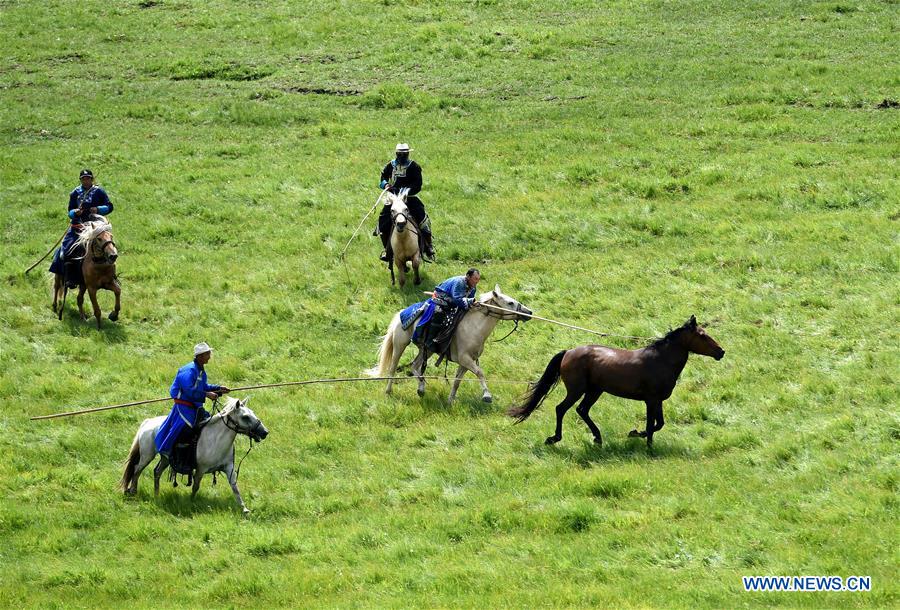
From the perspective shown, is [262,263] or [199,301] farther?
[262,263]

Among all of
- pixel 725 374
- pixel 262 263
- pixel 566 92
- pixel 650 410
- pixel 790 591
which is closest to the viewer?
pixel 790 591

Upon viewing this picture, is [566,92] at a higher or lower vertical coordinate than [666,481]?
higher

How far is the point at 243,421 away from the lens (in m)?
14.9

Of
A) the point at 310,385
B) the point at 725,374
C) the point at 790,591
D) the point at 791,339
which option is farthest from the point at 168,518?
the point at 791,339

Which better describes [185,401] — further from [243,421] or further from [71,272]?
[71,272]

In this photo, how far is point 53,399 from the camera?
753 inches

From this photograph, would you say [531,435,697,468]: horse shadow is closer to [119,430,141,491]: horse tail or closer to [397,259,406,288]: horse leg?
[119,430,141,491]: horse tail

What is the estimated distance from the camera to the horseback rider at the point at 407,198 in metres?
24.9

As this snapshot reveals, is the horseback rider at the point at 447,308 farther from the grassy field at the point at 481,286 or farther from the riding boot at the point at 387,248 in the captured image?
the riding boot at the point at 387,248

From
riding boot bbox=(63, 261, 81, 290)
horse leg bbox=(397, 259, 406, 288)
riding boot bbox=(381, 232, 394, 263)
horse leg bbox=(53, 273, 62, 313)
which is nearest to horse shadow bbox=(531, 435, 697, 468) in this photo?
horse leg bbox=(397, 259, 406, 288)

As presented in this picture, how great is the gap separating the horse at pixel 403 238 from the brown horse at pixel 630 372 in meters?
8.13

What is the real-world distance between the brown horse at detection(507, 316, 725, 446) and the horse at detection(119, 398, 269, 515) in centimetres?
443

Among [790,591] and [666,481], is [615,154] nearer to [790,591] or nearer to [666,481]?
[666,481]

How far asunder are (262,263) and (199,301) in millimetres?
2522
